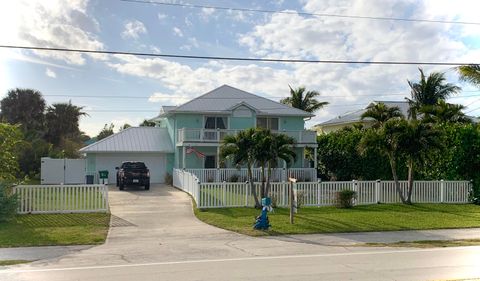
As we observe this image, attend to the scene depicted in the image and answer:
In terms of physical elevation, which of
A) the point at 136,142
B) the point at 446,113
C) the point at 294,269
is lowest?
the point at 294,269

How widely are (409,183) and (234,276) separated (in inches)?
560

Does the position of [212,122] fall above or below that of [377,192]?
above

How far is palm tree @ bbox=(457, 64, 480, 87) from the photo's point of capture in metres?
21.7

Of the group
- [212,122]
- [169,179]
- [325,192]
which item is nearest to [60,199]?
[325,192]

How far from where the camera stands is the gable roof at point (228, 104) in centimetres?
3306

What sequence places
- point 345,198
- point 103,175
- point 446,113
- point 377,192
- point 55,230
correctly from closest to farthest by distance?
point 55,230 → point 345,198 → point 377,192 → point 446,113 → point 103,175

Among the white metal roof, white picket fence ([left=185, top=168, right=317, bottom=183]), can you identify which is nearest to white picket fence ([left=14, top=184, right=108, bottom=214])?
white picket fence ([left=185, top=168, right=317, bottom=183])

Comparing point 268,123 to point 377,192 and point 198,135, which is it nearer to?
point 198,135

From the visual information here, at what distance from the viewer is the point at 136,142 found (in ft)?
111

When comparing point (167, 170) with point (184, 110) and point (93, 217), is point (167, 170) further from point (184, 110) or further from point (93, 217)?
point (93, 217)

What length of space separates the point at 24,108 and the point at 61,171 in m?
23.7

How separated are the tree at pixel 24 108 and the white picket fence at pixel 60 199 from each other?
3845 cm

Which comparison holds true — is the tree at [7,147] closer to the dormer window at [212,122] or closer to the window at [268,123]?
the dormer window at [212,122]

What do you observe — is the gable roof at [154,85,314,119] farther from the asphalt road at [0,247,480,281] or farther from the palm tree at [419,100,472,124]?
the asphalt road at [0,247,480,281]
